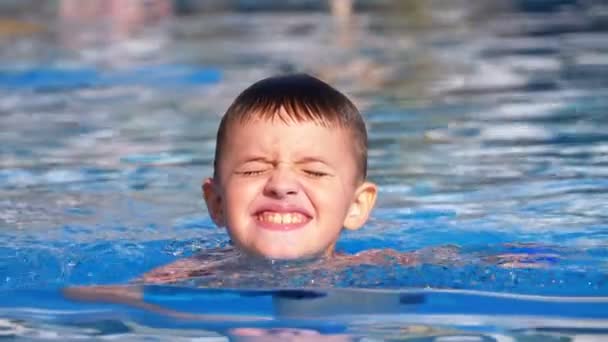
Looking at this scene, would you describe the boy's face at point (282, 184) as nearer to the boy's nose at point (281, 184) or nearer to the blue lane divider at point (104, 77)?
the boy's nose at point (281, 184)

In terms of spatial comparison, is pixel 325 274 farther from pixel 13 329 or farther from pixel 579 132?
pixel 579 132

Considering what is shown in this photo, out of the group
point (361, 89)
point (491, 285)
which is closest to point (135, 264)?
point (491, 285)

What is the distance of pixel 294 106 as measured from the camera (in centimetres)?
407

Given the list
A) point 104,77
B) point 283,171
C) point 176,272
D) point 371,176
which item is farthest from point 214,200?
point 104,77

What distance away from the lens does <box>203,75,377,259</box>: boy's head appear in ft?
13.1

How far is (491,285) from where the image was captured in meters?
4.03

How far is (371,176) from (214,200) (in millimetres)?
2234

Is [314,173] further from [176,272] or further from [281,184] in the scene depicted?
[176,272]

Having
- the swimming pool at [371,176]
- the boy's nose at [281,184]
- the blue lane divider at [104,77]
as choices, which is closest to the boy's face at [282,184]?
the boy's nose at [281,184]

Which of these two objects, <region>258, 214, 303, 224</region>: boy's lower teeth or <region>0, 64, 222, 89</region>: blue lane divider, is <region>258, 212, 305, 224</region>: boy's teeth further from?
<region>0, 64, 222, 89</region>: blue lane divider

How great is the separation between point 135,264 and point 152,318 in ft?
3.50

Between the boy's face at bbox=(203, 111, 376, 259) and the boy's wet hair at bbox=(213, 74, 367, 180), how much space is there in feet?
0.08

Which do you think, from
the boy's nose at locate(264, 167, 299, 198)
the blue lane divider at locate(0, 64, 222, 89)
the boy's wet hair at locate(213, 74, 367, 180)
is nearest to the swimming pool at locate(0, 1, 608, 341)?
the blue lane divider at locate(0, 64, 222, 89)

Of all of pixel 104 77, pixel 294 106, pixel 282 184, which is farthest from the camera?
pixel 104 77
